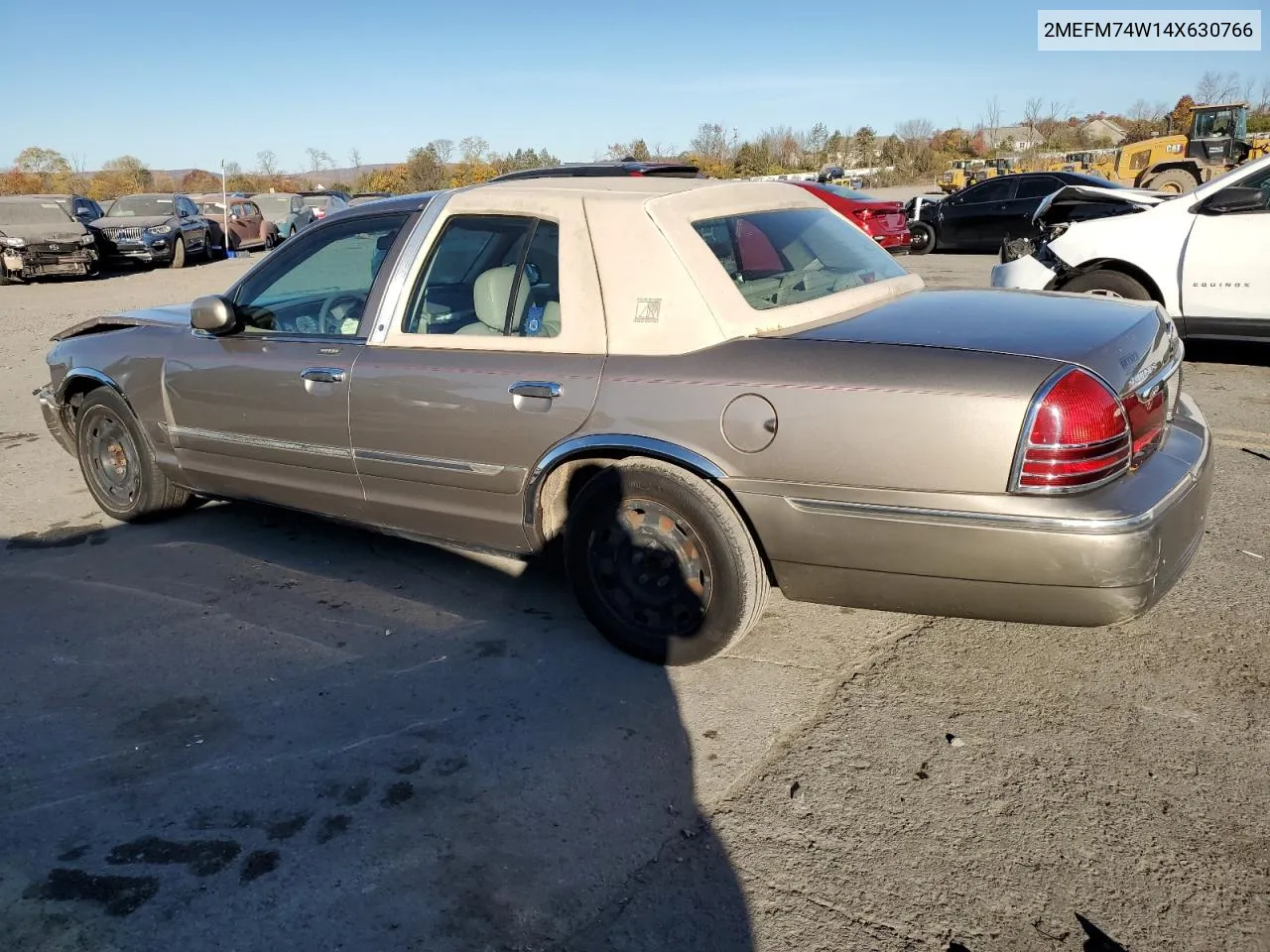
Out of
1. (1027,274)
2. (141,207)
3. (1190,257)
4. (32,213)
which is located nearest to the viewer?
(1190,257)

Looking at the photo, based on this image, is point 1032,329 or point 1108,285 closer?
point 1032,329

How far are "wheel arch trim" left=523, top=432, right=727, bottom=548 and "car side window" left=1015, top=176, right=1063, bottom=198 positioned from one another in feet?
56.7

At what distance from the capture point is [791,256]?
12.7ft

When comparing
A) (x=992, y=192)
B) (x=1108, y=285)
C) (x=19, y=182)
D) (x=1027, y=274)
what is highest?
(x=19, y=182)

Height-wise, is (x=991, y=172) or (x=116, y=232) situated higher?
(x=116, y=232)

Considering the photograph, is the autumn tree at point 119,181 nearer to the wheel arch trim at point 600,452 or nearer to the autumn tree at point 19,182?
the autumn tree at point 19,182

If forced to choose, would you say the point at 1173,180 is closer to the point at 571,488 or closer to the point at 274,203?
the point at 274,203

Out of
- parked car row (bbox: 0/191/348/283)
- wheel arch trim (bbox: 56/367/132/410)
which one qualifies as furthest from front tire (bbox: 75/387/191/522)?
parked car row (bbox: 0/191/348/283)

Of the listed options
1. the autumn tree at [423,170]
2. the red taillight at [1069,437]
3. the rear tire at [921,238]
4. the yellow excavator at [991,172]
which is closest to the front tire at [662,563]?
the red taillight at [1069,437]

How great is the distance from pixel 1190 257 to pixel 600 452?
587 centimetres

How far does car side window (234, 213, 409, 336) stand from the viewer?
13.9 ft

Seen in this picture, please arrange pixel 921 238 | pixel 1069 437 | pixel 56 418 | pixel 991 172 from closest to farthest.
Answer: pixel 1069 437 < pixel 56 418 < pixel 921 238 < pixel 991 172

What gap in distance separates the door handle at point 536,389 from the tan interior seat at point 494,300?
0.94 ft

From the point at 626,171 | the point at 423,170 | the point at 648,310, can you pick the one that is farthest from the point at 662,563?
the point at 423,170
